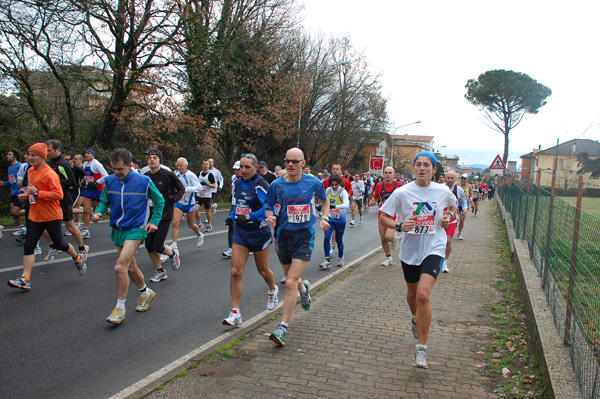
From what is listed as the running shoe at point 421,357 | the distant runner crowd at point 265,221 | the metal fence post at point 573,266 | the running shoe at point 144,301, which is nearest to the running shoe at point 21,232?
the distant runner crowd at point 265,221

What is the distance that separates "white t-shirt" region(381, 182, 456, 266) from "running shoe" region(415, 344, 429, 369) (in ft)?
2.48

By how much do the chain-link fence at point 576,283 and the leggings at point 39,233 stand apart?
615cm

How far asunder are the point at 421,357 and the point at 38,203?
5.30 m

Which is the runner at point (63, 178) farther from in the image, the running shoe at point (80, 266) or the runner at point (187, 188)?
the runner at point (187, 188)

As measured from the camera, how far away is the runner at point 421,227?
14.0ft

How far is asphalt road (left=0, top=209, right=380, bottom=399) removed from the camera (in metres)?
3.91

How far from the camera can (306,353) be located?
14.7 feet

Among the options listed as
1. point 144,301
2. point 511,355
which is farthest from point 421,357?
point 144,301

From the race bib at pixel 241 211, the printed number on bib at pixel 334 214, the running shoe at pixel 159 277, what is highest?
the race bib at pixel 241 211

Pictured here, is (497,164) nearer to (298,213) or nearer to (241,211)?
(241,211)

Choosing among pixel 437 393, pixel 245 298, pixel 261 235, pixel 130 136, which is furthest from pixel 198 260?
pixel 130 136

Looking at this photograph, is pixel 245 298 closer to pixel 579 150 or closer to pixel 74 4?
pixel 579 150

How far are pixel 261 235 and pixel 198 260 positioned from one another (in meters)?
4.06

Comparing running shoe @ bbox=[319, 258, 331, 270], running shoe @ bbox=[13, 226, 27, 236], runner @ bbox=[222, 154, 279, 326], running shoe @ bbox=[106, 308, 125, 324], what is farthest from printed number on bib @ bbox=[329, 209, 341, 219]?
running shoe @ bbox=[13, 226, 27, 236]
